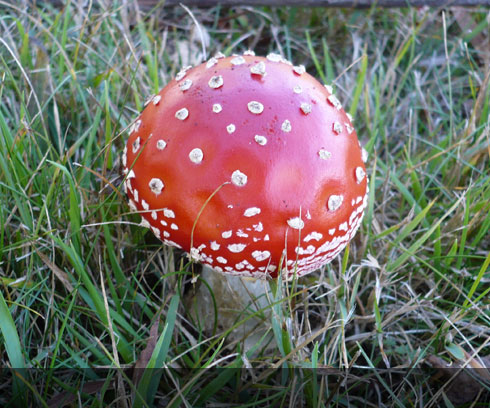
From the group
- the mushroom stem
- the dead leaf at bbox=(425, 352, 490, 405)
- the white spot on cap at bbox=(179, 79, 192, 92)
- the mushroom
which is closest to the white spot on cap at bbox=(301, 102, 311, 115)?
the mushroom

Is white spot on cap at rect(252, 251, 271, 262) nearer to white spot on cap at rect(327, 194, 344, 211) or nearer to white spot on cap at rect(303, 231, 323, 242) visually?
white spot on cap at rect(303, 231, 323, 242)

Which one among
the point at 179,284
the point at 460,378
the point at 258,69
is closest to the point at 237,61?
the point at 258,69

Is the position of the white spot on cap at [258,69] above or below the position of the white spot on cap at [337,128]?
above

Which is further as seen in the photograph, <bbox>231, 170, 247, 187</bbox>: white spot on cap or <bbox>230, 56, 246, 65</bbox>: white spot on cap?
<bbox>230, 56, 246, 65</bbox>: white spot on cap

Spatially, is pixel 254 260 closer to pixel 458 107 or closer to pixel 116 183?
pixel 116 183

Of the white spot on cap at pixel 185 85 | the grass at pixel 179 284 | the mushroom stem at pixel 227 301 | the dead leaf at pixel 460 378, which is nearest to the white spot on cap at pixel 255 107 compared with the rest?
the white spot on cap at pixel 185 85

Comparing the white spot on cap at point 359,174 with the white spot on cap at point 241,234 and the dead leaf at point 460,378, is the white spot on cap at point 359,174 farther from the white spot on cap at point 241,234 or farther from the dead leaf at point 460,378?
the dead leaf at point 460,378

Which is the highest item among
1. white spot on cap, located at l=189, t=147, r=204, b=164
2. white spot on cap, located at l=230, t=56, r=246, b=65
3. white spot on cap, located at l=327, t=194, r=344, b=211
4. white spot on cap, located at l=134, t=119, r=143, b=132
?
white spot on cap, located at l=230, t=56, r=246, b=65

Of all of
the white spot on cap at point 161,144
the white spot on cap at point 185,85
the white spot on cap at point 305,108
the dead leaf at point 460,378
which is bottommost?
the dead leaf at point 460,378

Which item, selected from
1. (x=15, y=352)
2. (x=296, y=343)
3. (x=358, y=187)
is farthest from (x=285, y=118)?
(x=15, y=352)
